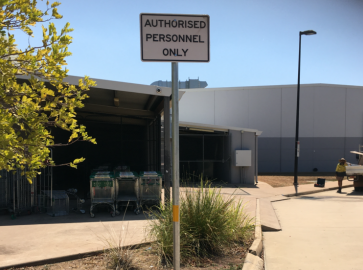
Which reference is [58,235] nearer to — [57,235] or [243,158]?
[57,235]

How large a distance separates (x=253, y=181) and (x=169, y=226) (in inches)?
A: 603

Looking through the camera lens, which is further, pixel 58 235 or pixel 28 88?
pixel 58 235

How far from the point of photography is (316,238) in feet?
27.1

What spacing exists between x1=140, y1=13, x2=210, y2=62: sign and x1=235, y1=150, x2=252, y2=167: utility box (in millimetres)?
16417

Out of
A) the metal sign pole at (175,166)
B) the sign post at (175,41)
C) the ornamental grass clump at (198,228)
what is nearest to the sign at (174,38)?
the sign post at (175,41)

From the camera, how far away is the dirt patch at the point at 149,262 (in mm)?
5328

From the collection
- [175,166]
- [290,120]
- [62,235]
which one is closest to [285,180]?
[290,120]

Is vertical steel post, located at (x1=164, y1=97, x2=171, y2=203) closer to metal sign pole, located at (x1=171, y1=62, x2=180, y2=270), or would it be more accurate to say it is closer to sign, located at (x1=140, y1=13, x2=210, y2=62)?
→ metal sign pole, located at (x1=171, y1=62, x2=180, y2=270)

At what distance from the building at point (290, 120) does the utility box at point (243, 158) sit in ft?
39.1

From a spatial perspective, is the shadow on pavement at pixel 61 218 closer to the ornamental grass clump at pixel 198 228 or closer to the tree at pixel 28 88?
the ornamental grass clump at pixel 198 228

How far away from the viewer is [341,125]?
104 ft

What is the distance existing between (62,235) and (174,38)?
18.2 feet

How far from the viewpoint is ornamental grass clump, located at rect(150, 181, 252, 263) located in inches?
220

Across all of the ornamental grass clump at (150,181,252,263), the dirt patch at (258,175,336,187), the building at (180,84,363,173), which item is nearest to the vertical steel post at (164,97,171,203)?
the ornamental grass clump at (150,181,252,263)
